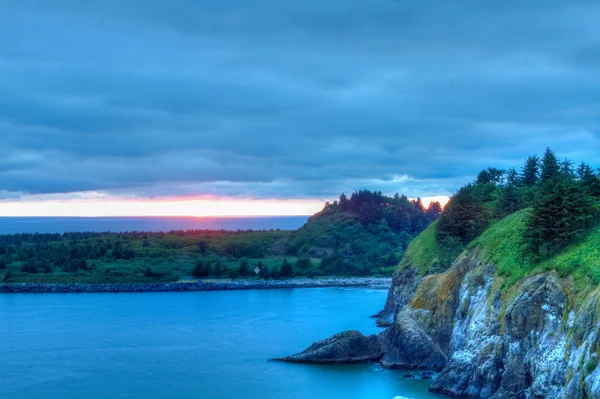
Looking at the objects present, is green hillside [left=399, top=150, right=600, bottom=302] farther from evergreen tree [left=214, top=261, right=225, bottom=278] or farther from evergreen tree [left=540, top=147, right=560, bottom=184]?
evergreen tree [left=214, top=261, right=225, bottom=278]

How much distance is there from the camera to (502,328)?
34.5 metres

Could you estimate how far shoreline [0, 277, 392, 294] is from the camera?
330ft

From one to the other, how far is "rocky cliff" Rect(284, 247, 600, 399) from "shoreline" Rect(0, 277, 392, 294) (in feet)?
198

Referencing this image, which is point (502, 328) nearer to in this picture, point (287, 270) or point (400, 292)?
point (400, 292)

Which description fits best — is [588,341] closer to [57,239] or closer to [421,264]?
[421,264]

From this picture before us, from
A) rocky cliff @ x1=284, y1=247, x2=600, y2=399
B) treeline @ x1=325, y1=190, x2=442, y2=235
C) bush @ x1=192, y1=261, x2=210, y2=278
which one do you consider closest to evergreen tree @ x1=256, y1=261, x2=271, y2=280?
bush @ x1=192, y1=261, x2=210, y2=278

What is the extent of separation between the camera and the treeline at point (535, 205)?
35.7m

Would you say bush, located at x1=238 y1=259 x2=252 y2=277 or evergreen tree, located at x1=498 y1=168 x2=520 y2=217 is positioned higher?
evergreen tree, located at x1=498 y1=168 x2=520 y2=217

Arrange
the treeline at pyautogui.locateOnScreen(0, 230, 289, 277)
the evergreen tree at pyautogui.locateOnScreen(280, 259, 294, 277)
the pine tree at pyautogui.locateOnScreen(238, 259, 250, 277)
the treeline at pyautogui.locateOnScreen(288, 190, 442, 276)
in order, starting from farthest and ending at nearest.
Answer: the treeline at pyautogui.locateOnScreen(288, 190, 442, 276), the treeline at pyautogui.locateOnScreen(0, 230, 289, 277), the evergreen tree at pyautogui.locateOnScreen(280, 259, 294, 277), the pine tree at pyautogui.locateOnScreen(238, 259, 250, 277)

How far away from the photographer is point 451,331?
4206 cm

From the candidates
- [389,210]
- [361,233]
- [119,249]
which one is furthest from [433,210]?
[119,249]

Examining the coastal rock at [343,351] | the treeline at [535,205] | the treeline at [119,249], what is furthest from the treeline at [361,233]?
the coastal rock at [343,351]

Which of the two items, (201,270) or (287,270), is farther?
(287,270)

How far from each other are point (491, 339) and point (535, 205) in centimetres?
889
